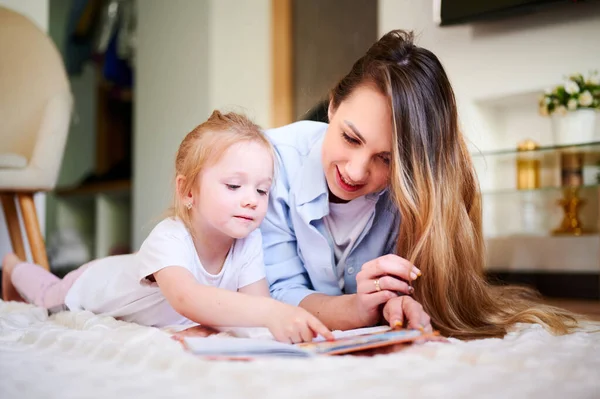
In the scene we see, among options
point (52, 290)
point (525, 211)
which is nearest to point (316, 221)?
point (52, 290)

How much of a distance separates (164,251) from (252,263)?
0.13 m

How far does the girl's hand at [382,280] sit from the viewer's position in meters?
0.69

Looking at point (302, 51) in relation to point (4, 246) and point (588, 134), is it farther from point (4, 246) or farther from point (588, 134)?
point (588, 134)

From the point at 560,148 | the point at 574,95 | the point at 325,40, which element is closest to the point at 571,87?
the point at 574,95

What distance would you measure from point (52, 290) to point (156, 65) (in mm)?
410

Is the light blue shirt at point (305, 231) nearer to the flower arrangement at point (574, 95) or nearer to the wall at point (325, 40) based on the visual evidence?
the wall at point (325, 40)

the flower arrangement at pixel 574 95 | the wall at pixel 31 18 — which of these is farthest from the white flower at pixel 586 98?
the wall at pixel 31 18

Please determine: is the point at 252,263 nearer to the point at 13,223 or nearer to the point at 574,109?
the point at 13,223

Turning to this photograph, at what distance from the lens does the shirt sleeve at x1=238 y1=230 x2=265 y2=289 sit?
2.70ft

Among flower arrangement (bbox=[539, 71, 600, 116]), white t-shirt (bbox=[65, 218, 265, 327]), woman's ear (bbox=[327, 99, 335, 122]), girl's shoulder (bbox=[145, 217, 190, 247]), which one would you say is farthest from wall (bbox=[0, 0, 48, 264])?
flower arrangement (bbox=[539, 71, 600, 116])

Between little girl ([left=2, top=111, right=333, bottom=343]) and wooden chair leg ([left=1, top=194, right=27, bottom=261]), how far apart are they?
1.60 feet

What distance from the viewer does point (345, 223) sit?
90 cm

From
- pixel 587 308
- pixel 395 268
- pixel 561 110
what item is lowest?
pixel 587 308

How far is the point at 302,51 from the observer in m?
0.97
